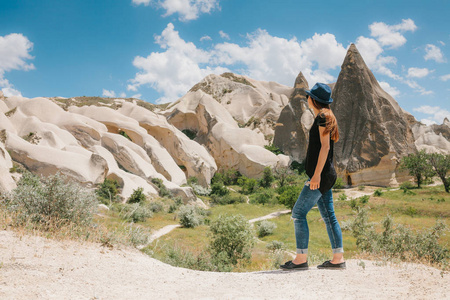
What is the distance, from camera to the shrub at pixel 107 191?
1823 cm

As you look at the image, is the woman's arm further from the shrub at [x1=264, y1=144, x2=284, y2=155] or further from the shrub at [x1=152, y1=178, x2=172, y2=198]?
the shrub at [x1=264, y1=144, x2=284, y2=155]

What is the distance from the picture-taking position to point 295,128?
143 feet

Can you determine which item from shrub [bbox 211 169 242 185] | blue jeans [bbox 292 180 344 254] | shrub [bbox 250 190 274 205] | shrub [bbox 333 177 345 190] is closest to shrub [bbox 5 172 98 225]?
blue jeans [bbox 292 180 344 254]

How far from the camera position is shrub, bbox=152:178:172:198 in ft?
76.9

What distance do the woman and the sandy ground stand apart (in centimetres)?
22

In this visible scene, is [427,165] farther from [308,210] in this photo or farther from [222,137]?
[308,210]

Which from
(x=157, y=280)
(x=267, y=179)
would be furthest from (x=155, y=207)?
(x=267, y=179)

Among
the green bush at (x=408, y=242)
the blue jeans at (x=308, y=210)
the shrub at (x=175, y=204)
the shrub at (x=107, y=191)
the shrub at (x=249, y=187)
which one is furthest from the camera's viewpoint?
the shrub at (x=249, y=187)

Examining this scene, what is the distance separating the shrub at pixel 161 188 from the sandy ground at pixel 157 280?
19662 mm

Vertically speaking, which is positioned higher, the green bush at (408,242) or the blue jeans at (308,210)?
the blue jeans at (308,210)

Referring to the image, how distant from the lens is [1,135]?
18.2 metres

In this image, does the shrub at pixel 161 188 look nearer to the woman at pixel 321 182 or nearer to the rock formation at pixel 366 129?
the rock formation at pixel 366 129

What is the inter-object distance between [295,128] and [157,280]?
41.8 metres

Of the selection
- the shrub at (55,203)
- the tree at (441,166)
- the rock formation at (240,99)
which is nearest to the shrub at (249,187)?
the tree at (441,166)
